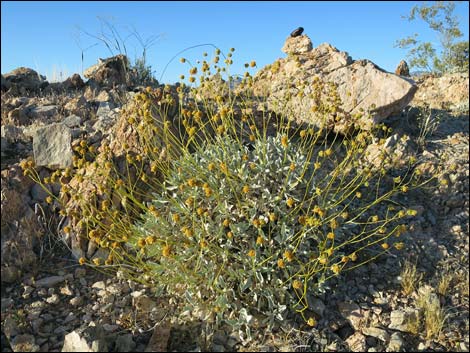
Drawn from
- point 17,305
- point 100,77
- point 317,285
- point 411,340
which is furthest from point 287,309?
point 100,77

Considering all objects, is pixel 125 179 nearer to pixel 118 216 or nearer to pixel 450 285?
pixel 118 216

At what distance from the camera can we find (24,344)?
283 cm

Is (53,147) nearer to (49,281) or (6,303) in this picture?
(49,281)

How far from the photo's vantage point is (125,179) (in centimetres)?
388

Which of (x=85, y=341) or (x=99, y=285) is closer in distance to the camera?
(x=85, y=341)

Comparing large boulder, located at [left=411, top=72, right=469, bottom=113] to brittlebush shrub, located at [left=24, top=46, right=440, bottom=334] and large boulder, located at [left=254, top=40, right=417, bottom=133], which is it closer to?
large boulder, located at [left=254, top=40, right=417, bottom=133]

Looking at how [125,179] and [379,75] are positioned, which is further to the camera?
[379,75]

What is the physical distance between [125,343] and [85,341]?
30 centimetres

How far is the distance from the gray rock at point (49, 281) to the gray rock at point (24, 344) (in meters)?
0.55

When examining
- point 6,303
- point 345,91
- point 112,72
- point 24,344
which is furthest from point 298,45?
point 24,344

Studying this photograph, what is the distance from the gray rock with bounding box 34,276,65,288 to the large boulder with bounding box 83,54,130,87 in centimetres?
420

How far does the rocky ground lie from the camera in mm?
2900

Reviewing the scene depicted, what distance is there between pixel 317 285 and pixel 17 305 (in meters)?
2.28

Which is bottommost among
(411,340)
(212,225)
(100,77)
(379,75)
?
(411,340)
